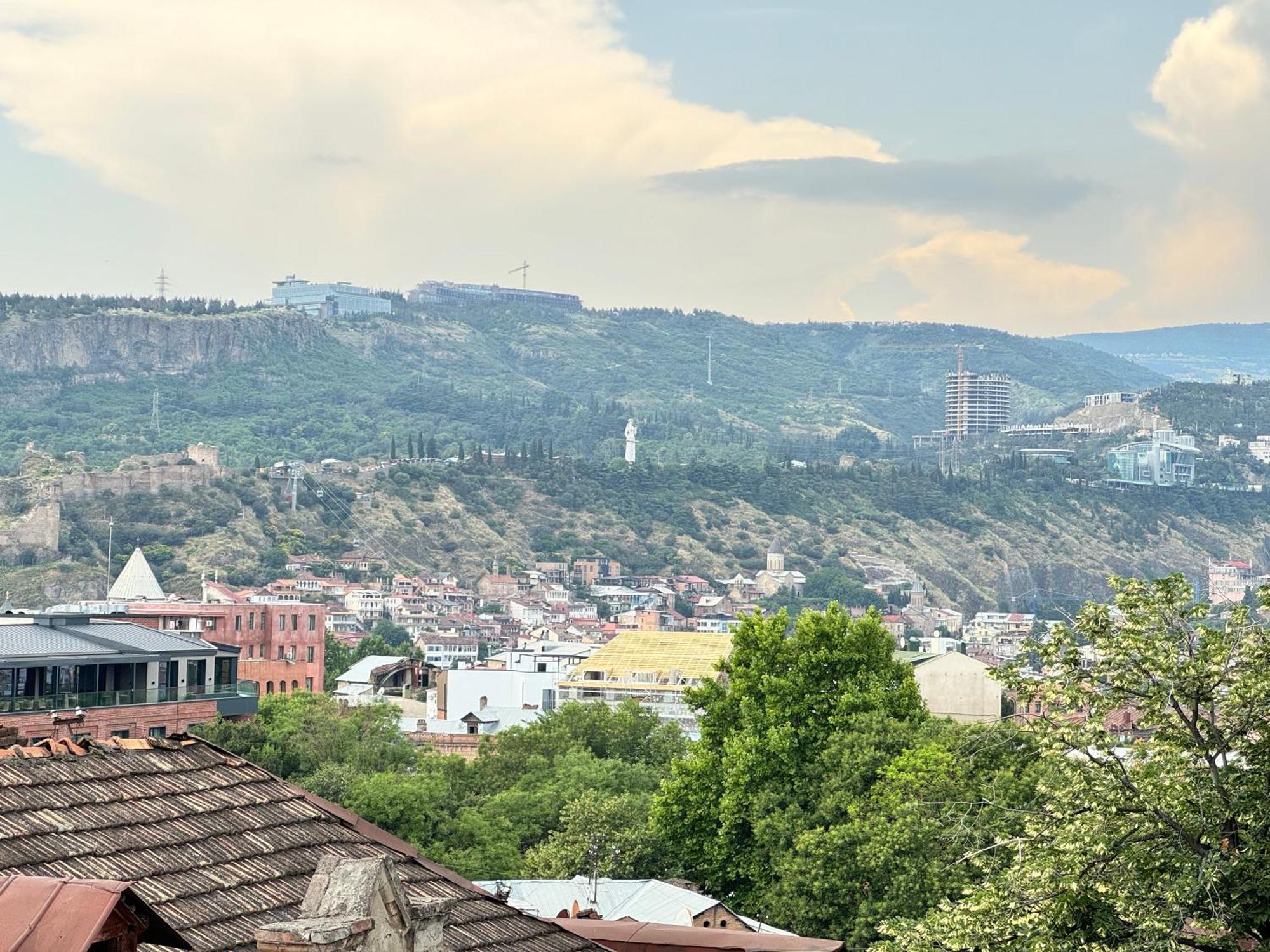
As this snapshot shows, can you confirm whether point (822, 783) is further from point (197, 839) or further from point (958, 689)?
point (958, 689)

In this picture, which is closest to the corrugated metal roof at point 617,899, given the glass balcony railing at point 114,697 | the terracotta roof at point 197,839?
the glass balcony railing at point 114,697

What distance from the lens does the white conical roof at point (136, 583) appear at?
13900cm

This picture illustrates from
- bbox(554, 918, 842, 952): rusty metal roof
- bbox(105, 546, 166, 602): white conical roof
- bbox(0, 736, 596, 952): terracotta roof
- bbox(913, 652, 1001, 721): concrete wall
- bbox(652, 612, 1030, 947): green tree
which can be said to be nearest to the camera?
bbox(0, 736, 596, 952): terracotta roof

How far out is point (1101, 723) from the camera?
17438 mm

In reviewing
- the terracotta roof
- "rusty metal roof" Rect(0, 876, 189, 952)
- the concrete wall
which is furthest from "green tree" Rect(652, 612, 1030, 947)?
the concrete wall

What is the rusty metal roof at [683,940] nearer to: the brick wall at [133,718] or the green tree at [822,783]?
the green tree at [822,783]

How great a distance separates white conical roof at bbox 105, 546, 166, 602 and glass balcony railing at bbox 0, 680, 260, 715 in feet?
272

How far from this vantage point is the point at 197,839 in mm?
10875

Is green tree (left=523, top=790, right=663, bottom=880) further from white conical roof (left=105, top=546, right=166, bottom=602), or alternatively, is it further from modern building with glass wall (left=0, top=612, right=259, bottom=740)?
white conical roof (left=105, top=546, right=166, bottom=602)

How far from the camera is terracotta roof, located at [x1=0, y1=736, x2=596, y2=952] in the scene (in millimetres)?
9914

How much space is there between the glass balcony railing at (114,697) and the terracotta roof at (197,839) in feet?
113

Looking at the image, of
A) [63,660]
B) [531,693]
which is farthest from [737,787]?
[531,693]

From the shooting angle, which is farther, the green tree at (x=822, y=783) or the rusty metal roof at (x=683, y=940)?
the green tree at (x=822, y=783)

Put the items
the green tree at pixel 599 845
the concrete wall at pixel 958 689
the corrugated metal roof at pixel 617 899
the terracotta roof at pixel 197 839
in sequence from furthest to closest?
1. the concrete wall at pixel 958 689
2. the green tree at pixel 599 845
3. the corrugated metal roof at pixel 617 899
4. the terracotta roof at pixel 197 839
